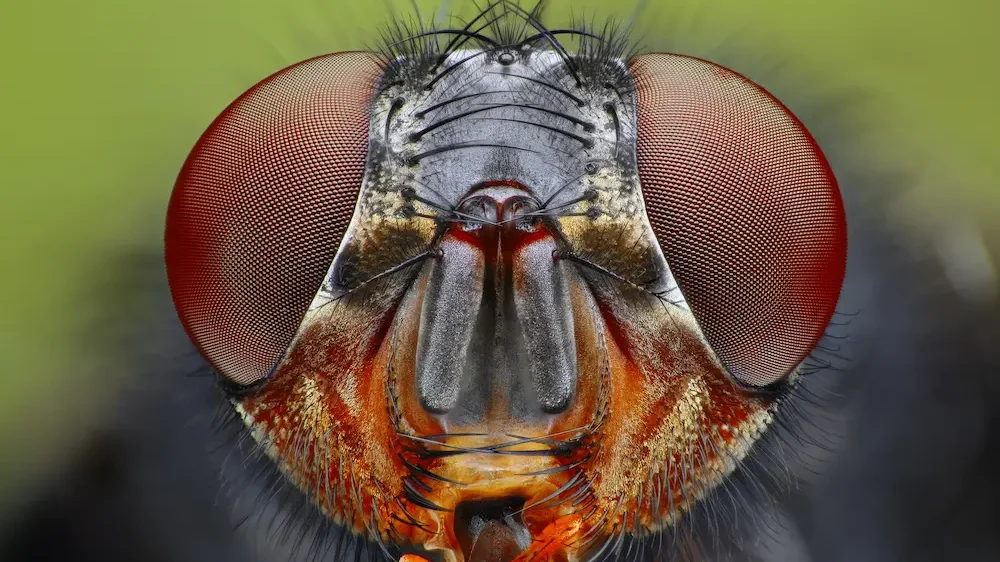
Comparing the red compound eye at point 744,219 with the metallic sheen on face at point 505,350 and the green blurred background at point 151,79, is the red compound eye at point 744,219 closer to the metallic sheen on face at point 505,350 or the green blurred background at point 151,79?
the metallic sheen on face at point 505,350

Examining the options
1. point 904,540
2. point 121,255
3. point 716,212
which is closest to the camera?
point 716,212

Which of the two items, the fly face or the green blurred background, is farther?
the green blurred background

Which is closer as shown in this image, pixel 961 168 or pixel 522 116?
pixel 522 116

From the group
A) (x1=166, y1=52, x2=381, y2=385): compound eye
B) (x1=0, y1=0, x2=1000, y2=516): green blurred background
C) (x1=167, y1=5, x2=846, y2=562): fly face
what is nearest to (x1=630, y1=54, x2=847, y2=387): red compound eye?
(x1=167, y1=5, x2=846, y2=562): fly face

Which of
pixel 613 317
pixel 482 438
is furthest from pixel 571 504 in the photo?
pixel 613 317

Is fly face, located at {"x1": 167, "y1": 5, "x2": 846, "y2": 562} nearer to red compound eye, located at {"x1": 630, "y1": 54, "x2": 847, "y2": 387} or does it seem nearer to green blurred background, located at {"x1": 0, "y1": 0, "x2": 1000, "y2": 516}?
red compound eye, located at {"x1": 630, "y1": 54, "x2": 847, "y2": 387}

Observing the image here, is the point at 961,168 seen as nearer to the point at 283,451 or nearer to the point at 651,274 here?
the point at 651,274

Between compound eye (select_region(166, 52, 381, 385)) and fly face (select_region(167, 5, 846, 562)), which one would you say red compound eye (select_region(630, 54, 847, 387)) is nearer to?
fly face (select_region(167, 5, 846, 562))
